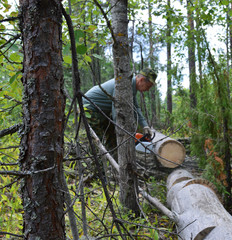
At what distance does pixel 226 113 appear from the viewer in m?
3.32

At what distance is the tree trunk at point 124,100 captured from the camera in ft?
9.09

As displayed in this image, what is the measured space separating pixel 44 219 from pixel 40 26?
2.75 feet

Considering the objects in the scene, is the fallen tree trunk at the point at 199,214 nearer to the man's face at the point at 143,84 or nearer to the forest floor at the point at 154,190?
the forest floor at the point at 154,190

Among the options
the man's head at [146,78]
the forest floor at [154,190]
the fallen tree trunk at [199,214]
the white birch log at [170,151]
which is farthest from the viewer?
the white birch log at [170,151]

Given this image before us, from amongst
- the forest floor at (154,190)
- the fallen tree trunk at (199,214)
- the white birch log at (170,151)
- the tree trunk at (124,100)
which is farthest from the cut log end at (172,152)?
the tree trunk at (124,100)

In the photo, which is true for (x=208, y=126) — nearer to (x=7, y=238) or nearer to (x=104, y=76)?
(x=7, y=238)

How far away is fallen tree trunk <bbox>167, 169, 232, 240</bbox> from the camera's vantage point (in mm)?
2025

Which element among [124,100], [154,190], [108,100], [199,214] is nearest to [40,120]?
[124,100]

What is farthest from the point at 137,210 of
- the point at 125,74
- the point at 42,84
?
the point at 42,84

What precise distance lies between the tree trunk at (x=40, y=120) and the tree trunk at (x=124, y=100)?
1769 mm

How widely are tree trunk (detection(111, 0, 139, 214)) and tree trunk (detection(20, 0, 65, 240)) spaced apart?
177 centimetres

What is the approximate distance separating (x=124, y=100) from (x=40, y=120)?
192 centimetres

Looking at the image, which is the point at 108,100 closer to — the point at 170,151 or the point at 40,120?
the point at 170,151

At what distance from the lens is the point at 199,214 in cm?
231
